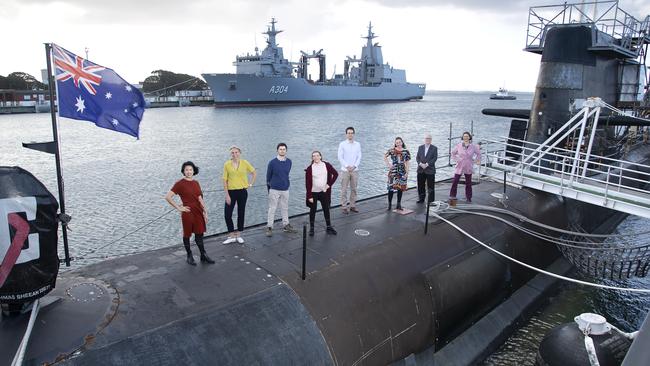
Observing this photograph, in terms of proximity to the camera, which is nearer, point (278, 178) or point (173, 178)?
point (278, 178)

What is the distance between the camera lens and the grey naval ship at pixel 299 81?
306 feet

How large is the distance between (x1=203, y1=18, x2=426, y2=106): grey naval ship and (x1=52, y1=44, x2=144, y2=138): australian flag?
86.9m

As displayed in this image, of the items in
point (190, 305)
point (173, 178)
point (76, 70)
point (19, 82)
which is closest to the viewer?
point (190, 305)

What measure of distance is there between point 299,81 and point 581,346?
95.3 meters

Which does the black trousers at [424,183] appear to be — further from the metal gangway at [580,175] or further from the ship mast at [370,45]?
the ship mast at [370,45]

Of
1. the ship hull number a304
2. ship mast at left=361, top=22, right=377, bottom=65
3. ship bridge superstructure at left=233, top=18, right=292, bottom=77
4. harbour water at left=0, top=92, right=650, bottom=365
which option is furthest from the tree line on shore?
harbour water at left=0, top=92, right=650, bottom=365

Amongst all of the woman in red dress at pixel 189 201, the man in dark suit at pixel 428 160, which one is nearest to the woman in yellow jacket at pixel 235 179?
the woman in red dress at pixel 189 201

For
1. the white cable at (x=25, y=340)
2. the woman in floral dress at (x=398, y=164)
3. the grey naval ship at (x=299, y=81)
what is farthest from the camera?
the grey naval ship at (x=299, y=81)

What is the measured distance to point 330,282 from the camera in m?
7.47

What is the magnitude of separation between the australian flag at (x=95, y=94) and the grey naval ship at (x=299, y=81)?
8690 centimetres

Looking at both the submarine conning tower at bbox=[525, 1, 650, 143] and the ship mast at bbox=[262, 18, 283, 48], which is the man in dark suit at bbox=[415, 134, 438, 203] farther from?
the ship mast at bbox=[262, 18, 283, 48]

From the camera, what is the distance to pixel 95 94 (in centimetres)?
683

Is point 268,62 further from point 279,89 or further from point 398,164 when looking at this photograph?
point 398,164

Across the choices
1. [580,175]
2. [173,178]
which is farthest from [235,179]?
[173,178]
